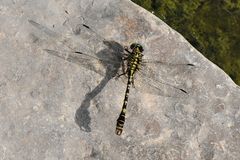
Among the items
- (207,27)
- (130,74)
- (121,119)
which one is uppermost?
(207,27)

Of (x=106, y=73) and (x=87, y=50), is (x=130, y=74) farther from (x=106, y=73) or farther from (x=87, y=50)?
(x=87, y=50)

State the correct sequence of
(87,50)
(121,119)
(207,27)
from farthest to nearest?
(207,27), (87,50), (121,119)

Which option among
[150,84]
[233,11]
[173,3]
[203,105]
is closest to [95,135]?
[150,84]

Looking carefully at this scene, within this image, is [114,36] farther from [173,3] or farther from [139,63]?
[173,3]

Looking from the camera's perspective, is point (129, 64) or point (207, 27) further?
point (207, 27)

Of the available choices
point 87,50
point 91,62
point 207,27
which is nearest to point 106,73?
point 91,62

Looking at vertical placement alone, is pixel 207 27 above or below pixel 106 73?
above
